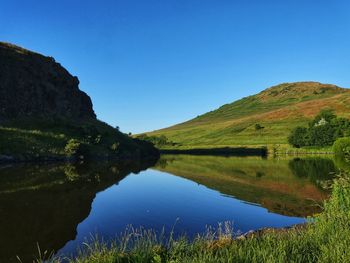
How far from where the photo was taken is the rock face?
322 feet

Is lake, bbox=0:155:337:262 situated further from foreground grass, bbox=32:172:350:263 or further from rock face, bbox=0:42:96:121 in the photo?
rock face, bbox=0:42:96:121

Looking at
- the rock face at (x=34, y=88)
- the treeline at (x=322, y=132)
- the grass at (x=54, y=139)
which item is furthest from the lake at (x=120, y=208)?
the treeline at (x=322, y=132)

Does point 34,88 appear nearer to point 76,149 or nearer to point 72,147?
point 76,149

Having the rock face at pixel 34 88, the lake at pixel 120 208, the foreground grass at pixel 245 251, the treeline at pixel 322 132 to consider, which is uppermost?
the rock face at pixel 34 88

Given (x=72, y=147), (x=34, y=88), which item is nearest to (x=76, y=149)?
(x=72, y=147)

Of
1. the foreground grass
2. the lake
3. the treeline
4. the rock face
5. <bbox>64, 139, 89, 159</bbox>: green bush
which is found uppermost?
the rock face

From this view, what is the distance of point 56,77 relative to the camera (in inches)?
4614

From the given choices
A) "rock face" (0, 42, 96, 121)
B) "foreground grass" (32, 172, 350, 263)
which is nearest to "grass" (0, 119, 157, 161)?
"rock face" (0, 42, 96, 121)

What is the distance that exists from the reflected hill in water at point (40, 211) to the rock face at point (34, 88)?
53.8 metres

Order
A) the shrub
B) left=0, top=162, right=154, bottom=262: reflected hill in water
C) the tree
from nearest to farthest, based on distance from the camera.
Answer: left=0, top=162, right=154, bottom=262: reflected hill in water, the shrub, the tree

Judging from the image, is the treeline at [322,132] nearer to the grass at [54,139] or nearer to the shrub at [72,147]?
the grass at [54,139]

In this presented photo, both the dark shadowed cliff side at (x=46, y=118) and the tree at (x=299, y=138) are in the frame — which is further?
the tree at (x=299, y=138)

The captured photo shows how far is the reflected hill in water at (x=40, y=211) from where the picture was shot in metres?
19.0

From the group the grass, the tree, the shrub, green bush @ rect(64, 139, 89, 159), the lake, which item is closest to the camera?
the lake
